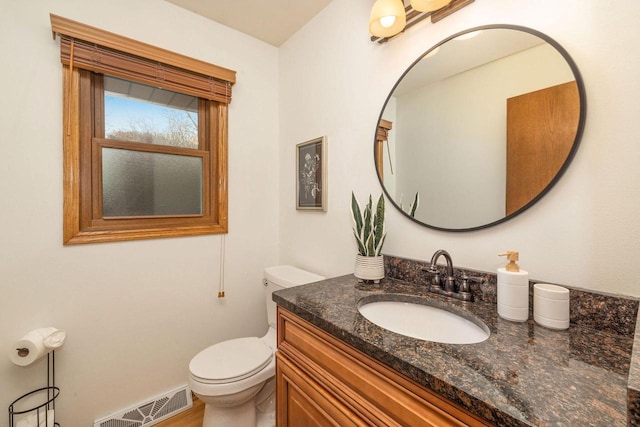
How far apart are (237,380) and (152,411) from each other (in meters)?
0.75

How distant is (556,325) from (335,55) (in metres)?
1.61

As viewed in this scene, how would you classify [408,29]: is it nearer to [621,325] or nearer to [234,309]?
[621,325]

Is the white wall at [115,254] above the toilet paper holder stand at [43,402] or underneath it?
above

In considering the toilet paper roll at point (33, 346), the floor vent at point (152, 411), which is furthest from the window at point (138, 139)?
the floor vent at point (152, 411)

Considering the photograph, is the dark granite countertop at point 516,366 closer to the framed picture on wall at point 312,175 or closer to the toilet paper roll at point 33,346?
the framed picture on wall at point 312,175

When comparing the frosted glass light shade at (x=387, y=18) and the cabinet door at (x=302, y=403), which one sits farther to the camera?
the frosted glass light shade at (x=387, y=18)

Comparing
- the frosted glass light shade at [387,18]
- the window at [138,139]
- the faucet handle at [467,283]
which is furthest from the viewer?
the window at [138,139]

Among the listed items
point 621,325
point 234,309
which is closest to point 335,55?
point 621,325

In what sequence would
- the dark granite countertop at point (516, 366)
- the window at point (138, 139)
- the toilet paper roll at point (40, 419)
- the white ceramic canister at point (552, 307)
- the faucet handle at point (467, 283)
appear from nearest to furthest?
the dark granite countertop at point (516, 366) → the white ceramic canister at point (552, 307) → the faucet handle at point (467, 283) → the toilet paper roll at point (40, 419) → the window at point (138, 139)

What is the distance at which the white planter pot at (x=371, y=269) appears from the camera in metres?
1.12

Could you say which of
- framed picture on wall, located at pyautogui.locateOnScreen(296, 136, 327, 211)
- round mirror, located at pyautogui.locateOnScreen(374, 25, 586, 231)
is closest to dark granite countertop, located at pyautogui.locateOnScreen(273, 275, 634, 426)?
round mirror, located at pyautogui.locateOnScreen(374, 25, 586, 231)

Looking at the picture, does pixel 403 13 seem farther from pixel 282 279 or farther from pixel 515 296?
pixel 282 279

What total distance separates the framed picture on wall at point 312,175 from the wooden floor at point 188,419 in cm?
140

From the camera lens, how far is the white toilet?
121cm
